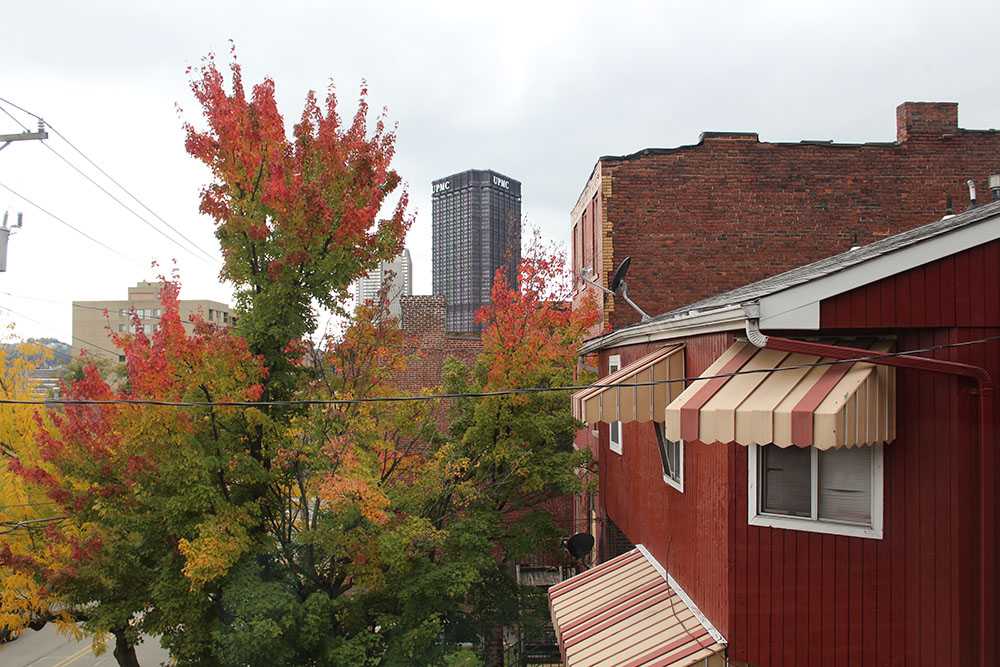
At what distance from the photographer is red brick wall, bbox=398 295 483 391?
99.2ft

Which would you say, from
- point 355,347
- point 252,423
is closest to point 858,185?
point 355,347

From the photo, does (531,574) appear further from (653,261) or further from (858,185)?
(858,185)

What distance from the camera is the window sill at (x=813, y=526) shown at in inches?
246

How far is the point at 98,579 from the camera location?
11641mm

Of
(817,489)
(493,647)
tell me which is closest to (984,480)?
(817,489)

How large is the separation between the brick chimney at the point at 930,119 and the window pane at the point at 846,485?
1352 cm

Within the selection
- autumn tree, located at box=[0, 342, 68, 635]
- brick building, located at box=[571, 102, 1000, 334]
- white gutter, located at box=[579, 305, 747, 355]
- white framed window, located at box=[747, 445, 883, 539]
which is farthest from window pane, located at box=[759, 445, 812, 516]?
autumn tree, located at box=[0, 342, 68, 635]

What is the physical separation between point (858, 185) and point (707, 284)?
14.0 feet

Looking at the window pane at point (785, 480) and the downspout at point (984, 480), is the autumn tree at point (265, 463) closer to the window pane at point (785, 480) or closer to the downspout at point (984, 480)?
the window pane at point (785, 480)

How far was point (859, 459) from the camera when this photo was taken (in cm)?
641

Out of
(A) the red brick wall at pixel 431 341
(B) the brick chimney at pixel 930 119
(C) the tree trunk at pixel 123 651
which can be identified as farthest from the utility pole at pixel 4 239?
(B) the brick chimney at pixel 930 119

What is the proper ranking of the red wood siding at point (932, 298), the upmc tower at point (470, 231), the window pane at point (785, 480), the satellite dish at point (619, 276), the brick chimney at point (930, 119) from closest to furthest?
the red wood siding at point (932, 298)
the window pane at point (785, 480)
the satellite dish at point (619, 276)
the brick chimney at point (930, 119)
the upmc tower at point (470, 231)

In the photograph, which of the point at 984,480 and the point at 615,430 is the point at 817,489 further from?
the point at 615,430

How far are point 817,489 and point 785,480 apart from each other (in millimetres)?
329
